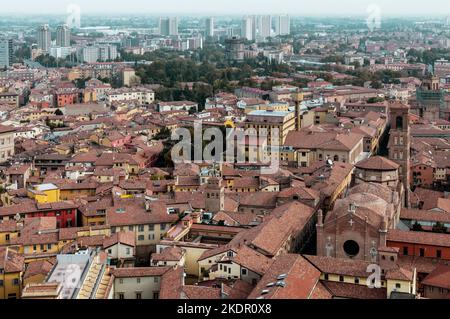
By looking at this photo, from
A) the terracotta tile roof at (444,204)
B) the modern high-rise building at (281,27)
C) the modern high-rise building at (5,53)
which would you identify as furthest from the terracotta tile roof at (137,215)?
the modern high-rise building at (281,27)

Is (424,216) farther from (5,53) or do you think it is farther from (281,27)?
(281,27)

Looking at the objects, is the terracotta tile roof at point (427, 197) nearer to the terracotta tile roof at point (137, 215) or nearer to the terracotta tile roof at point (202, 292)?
the terracotta tile roof at point (137, 215)

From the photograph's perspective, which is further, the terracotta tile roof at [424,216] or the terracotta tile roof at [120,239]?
the terracotta tile roof at [424,216]

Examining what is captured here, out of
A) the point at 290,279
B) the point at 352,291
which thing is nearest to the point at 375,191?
the point at 352,291

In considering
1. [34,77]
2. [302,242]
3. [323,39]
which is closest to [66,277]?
[302,242]

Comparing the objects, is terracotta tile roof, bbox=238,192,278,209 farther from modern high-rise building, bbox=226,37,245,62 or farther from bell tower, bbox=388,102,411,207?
modern high-rise building, bbox=226,37,245,62

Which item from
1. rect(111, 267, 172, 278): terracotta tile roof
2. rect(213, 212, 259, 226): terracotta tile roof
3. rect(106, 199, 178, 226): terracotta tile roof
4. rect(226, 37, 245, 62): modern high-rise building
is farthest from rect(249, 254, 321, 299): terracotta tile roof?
rect(226, 37, 245, 62): modern high-rise building
